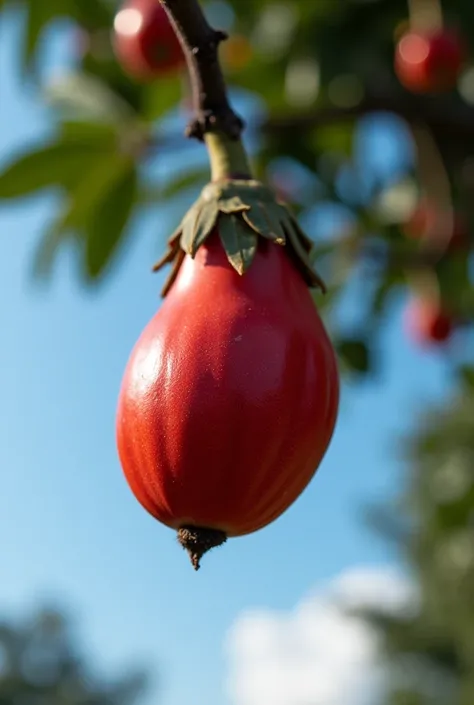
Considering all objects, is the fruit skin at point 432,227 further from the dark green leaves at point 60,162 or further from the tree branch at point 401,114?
the dark green leaves at point 60,162

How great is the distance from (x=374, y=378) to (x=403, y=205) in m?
0.47

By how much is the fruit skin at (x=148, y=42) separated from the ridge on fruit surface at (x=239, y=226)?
1.01m

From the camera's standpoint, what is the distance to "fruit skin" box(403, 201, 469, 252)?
7.04 feet

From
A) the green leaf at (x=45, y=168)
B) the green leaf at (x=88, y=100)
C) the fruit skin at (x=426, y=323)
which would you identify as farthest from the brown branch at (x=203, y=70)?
the fruit skin at (x=426, y=323)

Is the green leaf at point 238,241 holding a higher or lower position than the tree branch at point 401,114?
lower

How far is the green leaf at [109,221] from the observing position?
162 cm

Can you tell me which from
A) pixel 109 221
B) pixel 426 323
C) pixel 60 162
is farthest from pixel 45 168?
pixel 426 323

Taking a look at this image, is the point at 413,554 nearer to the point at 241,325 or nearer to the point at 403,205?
the point at 403,205

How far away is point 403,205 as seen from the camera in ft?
7.54

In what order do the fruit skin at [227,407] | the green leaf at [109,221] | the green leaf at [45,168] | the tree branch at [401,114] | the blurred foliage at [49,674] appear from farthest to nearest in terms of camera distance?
the blurred foliage at [49,674] → the tree branch at [401,114] → the green leaf at [109,221] → the green leaf at [45,168] → the fruit skin at [227,407]

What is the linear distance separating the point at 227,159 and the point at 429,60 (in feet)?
4.08

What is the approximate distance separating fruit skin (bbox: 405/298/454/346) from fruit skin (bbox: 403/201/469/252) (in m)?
0.23

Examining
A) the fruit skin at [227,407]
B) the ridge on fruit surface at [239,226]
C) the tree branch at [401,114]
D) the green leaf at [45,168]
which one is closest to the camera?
the fruit skin at [227,407]

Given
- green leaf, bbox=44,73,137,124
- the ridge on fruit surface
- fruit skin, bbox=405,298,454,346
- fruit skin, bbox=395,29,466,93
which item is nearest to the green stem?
the ridge on fruit surface
